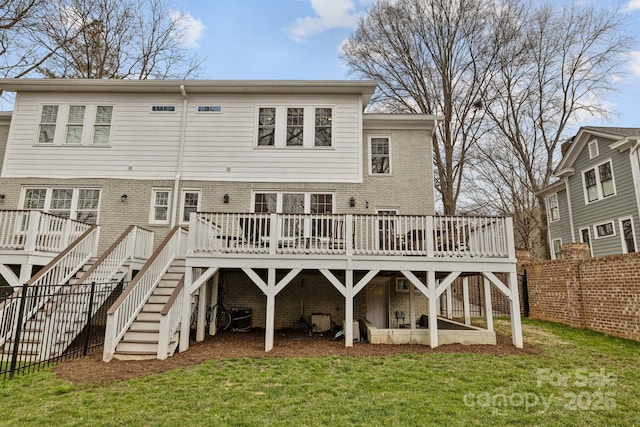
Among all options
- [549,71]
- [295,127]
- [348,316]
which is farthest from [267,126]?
[549,71]

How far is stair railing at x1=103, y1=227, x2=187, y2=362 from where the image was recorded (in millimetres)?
6516

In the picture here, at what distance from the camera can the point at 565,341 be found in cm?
823

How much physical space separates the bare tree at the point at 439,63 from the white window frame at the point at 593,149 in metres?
5.18

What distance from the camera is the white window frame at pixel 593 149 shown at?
15141mm

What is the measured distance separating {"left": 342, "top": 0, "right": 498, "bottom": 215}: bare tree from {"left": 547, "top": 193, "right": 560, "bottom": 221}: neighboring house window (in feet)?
16.6

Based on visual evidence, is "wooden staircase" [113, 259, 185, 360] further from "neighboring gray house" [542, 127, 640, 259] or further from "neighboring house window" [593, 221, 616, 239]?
"neighboring house window" [593, 221, 616, 239]

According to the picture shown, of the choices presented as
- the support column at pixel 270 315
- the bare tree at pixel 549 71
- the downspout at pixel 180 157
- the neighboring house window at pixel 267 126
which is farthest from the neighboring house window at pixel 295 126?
the bare tree at pixel 549 71

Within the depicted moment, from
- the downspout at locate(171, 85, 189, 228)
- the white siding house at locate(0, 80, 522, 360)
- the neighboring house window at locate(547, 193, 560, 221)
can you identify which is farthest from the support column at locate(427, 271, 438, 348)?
the neighboring house window at locate(547, 193, 560, 221)

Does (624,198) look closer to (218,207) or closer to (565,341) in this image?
(565,341)

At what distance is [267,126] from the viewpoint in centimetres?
1115

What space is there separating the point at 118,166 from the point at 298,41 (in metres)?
12.1

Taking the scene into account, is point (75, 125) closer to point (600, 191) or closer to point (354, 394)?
point (354, 394)

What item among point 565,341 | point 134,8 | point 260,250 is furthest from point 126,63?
point 565,341

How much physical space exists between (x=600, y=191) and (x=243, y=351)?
16.3 m
